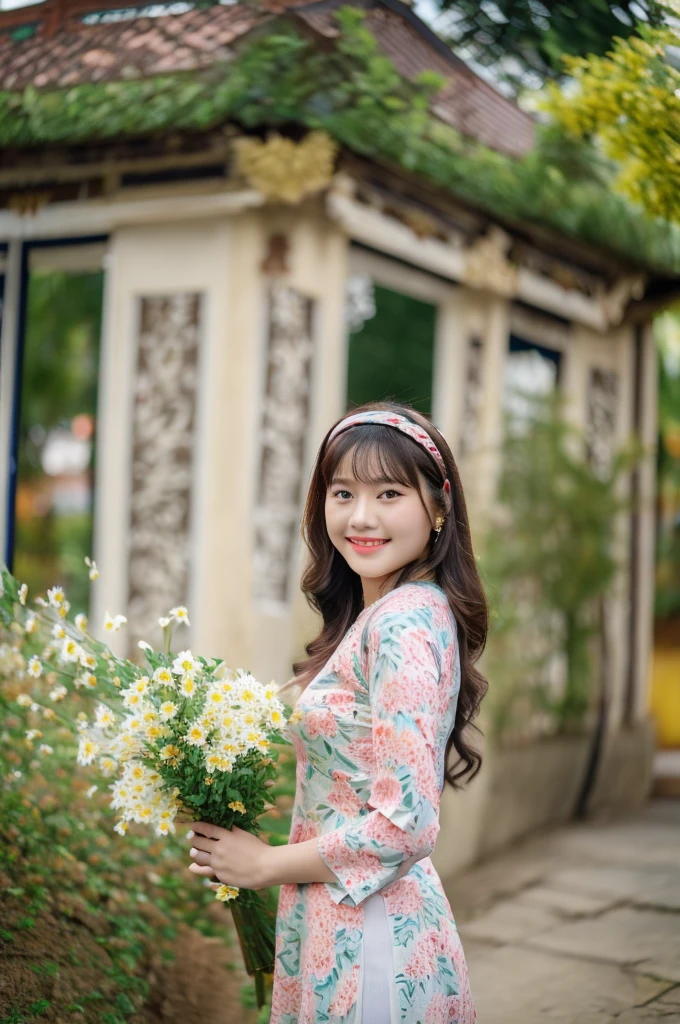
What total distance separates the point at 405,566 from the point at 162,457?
2642 millimetres

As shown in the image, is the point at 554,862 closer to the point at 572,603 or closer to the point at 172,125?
the point at 572,603

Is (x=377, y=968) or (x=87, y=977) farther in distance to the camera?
(x=87, y=977)

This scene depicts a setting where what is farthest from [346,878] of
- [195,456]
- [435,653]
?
[195,456]

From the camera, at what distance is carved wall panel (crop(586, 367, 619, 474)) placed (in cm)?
663

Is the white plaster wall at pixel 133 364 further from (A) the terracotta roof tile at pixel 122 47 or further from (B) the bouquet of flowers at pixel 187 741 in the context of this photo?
(B) the bouquet of flowers at pixel 187 741

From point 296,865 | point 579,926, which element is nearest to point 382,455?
point 296,865

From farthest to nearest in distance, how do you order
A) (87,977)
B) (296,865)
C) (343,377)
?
1. (343,377)
2. (87,977)
3. (296,865)

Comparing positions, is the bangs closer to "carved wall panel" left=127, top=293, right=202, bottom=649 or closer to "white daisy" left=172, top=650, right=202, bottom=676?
"white daisy" left=172, top=650, right=202, bottom=676

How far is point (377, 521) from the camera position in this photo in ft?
5.94

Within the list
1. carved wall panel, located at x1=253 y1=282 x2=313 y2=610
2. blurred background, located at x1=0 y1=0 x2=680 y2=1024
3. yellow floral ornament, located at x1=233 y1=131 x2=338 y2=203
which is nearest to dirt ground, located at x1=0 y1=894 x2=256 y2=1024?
blurred background, located at x1=0 y1=0 x2=680 y2=1024

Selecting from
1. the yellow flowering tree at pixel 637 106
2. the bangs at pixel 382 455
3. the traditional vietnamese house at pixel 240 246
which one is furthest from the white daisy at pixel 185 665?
the yellow flowering tree at pixel 637 106

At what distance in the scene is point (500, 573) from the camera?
5.53m

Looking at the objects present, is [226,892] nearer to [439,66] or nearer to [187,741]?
[187,741]

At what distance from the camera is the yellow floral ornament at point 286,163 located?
4.04 m
